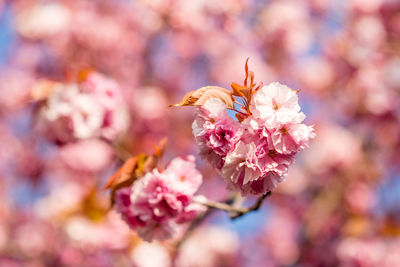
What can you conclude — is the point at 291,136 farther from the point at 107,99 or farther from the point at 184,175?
the point at 107,99

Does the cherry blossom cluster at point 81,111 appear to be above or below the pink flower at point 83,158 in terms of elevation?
above

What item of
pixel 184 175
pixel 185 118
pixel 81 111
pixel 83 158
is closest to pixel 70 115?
pixel 81 111

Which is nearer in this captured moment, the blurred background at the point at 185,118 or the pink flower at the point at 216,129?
the pink flower at the point at 216,129

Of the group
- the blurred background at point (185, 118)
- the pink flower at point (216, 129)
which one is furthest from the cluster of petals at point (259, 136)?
the blurred background at point (185, 118)

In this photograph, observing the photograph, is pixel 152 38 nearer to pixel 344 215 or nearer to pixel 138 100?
pixel 138 100

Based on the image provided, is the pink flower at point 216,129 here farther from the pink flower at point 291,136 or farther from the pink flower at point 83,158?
the pink flower at point 83,158

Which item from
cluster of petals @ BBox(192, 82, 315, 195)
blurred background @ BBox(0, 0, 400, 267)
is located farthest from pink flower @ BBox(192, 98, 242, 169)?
blurred background @ BBox(0, 0, 400, 267)

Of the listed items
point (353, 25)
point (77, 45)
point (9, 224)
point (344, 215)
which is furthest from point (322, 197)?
point (9, 224)

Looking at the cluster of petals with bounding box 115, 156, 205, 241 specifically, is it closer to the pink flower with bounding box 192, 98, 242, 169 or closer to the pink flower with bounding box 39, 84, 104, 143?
the pink flower with bounding box 192, 98, 242, 169
